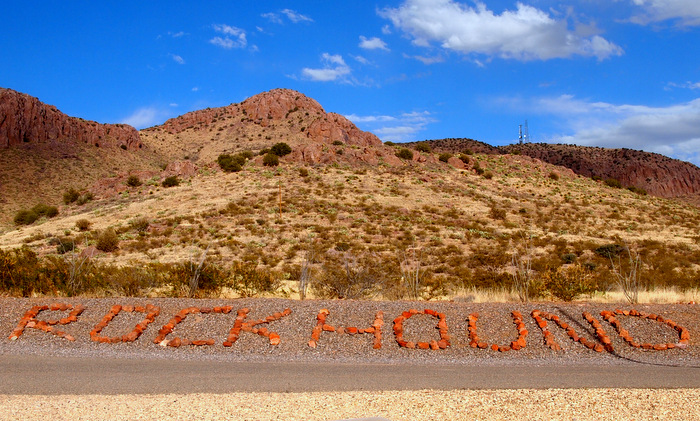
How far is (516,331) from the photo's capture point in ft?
28.5

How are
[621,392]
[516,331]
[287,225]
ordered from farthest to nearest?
[287,225], [516,331], [621,392]

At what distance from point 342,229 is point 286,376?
77.7 feet

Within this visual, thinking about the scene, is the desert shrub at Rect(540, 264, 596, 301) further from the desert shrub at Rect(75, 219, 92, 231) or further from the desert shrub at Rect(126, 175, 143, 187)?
the desert shrub at Rect(126, 175, 143, 187)

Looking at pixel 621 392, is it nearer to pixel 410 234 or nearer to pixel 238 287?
pixel 238 287

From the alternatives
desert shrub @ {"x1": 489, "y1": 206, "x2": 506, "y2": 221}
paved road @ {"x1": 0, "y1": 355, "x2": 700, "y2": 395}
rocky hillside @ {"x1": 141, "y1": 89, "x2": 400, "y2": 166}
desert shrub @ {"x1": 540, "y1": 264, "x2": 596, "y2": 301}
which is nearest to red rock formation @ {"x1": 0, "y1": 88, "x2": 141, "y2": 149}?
rocky hillside @ {"x1": 141, "y1": 89, "x2": 400, "y2": 166}

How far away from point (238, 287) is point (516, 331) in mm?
6940

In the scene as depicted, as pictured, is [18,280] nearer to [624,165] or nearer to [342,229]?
[342,229]

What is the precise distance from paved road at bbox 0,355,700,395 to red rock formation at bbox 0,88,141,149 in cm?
6893

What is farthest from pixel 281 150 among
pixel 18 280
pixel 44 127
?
pixel 18 280

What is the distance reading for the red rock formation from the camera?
214 feet

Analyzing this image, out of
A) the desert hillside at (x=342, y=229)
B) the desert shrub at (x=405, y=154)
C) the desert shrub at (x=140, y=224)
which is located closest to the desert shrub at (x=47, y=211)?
the desert hillside at (x=342, y=229)

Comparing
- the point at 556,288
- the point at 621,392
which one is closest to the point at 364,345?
the point at 621,392

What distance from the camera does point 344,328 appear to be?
873 centimetres

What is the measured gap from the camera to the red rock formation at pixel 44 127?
65375mm
